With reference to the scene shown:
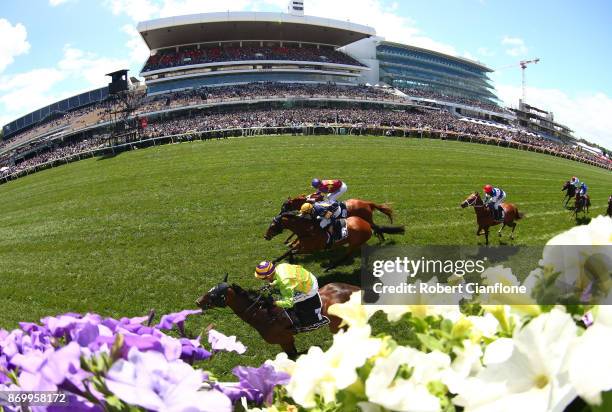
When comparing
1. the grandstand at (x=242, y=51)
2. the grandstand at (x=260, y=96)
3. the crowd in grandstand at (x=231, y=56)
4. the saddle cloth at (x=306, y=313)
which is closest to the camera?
the saddle cloth at (x=306, y=313)

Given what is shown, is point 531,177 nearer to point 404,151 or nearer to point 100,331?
point 404,151

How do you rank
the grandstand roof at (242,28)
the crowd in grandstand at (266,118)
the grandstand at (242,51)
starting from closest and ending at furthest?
1. the crowd in grandstand at (266,118)
2. the grandstand at (242,51)
3. the grandstand roof at (242,28)

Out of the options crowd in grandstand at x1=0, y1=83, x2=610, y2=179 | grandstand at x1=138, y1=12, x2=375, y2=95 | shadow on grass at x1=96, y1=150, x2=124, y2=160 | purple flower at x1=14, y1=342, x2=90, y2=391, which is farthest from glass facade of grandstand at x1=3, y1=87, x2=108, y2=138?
purple flower at x1=14, y1=342, x2=90, y2=391

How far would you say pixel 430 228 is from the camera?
1181 cm

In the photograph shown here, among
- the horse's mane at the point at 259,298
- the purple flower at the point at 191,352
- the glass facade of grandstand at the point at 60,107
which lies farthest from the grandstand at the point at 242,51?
the purple flower at the point at 191,352

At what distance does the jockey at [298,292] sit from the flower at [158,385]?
4330 millimetres

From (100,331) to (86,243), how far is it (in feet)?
39.9

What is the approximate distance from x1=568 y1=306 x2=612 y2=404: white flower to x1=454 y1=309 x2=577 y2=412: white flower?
23mm

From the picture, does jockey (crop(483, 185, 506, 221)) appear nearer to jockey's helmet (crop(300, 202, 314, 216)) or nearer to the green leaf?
jockey's helmet (crop(300, 202, 314, 216))

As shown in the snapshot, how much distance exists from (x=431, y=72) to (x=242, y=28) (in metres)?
44.9

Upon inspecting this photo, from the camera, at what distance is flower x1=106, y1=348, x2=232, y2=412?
0.78m

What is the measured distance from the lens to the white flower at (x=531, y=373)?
62cm

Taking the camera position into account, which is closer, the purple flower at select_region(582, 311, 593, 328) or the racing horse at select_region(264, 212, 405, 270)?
the purple flower at select_region(582, 311, 593, 328)
